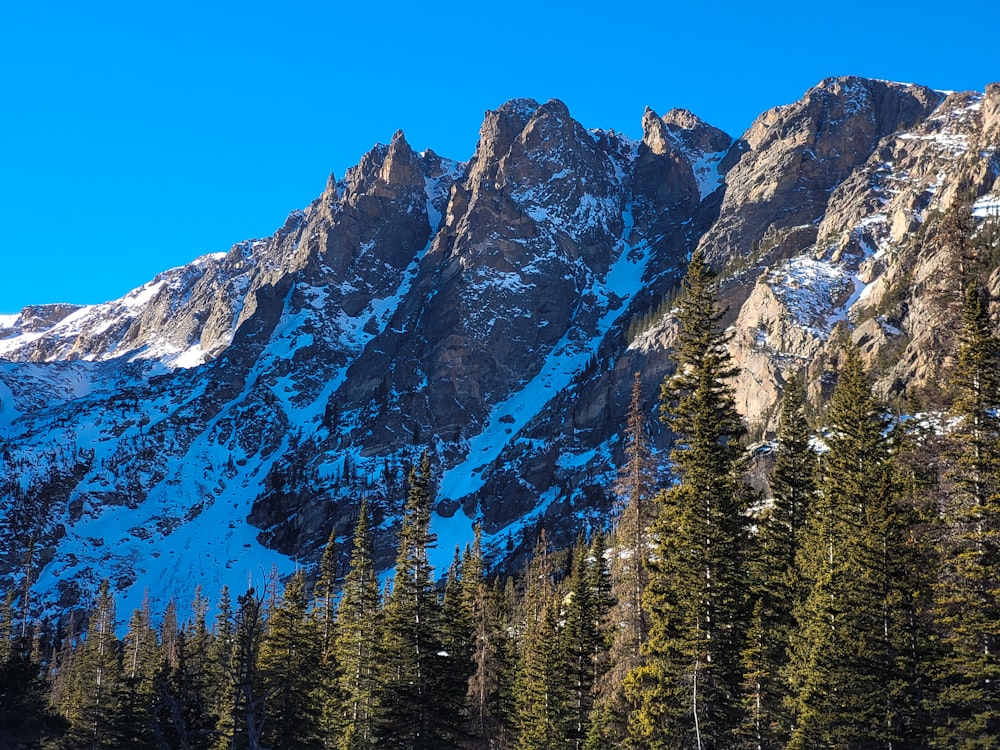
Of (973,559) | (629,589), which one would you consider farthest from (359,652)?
(973,559)

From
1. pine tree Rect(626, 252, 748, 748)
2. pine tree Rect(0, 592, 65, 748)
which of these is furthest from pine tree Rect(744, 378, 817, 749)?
pine tree Rect(0, 592, 65, 748)

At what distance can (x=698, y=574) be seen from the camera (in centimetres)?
2484

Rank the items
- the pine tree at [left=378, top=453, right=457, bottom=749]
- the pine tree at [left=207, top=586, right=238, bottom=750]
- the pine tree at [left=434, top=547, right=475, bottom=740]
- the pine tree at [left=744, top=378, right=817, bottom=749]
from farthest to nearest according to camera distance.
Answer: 1. the pine tree at [left=207, top=586, right=238, bottom=750]
2. the pine tree at [left=434, top=547, right=475, bottom=740]
3. the pine tree at [left=378, top=453, right=457, bottom=749]
4. the pine tree at [left=744, top=378, right=817, bottom=749]

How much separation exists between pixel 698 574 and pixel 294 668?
97.9 feet

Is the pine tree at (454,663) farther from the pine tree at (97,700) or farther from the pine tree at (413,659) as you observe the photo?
the pine tree at (97,700)

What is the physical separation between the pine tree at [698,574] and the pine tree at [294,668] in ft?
73.2

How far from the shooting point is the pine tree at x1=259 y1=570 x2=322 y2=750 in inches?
1694

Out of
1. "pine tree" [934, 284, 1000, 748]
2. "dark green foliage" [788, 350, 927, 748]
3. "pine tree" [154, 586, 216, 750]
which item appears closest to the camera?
"pine tree" [154, 586, 216, 750]

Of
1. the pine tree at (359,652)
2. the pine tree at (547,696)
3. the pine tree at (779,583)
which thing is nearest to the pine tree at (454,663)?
the pine tree at (547,696)

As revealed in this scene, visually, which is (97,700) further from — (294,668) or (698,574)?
(698,574)

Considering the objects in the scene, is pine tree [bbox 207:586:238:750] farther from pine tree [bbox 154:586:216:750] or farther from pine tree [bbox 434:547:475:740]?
pine tree [bbox 434:547:475:740]

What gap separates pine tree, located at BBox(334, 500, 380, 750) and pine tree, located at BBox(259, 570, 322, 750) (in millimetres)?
1776

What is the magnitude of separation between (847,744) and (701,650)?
247 inches

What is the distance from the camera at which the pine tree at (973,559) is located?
74.0 feet
